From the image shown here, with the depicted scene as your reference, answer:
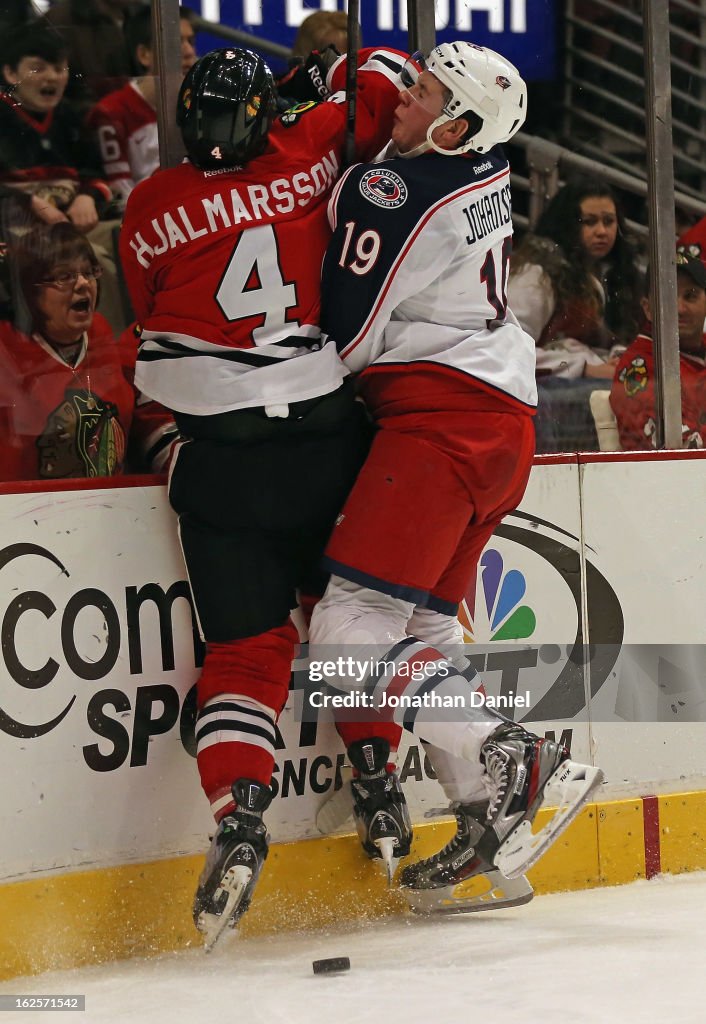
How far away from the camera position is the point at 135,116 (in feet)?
8.77

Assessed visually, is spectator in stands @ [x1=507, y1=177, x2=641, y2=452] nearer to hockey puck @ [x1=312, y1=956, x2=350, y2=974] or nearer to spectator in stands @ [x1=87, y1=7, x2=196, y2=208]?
spectator in stands @ [x1=87, y1=7, x2=196, y2=208]

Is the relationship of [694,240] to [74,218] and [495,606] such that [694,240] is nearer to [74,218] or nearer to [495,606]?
[495,606]

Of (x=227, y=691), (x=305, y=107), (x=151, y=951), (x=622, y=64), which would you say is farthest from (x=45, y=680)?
(x=622, y=64)

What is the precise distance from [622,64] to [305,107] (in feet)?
3.35

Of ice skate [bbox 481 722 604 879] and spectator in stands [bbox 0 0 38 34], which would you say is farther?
spectator in stands [bbox 0 0 38 34]

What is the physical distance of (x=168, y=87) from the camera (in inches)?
106

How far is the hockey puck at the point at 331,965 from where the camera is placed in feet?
7.80

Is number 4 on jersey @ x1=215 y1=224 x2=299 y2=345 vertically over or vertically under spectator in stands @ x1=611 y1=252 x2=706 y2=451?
over

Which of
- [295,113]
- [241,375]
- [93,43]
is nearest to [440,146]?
[295,113]

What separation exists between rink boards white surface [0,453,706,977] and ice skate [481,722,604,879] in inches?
18.5

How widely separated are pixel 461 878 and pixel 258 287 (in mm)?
1215

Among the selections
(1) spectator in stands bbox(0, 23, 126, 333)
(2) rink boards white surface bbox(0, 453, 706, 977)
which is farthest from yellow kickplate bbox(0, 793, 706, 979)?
(1) spectator in stands bbox(0, 23, 126, 333)

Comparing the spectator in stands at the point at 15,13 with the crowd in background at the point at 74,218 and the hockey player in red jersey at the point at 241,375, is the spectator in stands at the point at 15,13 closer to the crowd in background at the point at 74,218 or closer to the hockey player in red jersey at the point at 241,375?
the crowd in background at the point at 74,218

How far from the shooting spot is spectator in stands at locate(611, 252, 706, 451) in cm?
323
